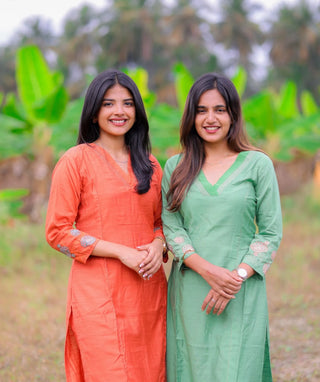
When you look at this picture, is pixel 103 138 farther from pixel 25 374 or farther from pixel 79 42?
pixel 79 42

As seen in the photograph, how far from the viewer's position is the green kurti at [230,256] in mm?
2105

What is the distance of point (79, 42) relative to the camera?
74.5ft

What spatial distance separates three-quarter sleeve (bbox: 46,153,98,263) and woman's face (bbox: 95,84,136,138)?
0.26 m

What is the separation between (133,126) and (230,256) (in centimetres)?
79

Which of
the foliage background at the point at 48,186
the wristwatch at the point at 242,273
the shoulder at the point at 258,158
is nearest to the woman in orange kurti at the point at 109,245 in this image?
the wristwatch at the point at 242,273

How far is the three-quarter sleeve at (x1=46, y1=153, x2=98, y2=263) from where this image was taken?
2090 mm

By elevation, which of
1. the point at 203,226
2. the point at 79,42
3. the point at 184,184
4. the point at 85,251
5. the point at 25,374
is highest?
the point at 79,42

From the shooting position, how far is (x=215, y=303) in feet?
6.89

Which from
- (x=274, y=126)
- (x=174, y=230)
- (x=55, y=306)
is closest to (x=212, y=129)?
(x=174, y=230)

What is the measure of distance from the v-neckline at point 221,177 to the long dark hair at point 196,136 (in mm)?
35

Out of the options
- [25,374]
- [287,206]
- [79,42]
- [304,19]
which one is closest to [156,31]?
[79,42]

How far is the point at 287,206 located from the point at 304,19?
44.5ft

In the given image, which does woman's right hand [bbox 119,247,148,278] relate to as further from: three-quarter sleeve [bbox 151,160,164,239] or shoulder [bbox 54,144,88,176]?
shoulder [bbox 54,144,88,176]

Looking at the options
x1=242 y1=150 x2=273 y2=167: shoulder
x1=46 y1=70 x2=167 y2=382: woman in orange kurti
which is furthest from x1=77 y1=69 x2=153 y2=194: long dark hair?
x1=242 y1=150 x2=273 y2=167: shoulder
